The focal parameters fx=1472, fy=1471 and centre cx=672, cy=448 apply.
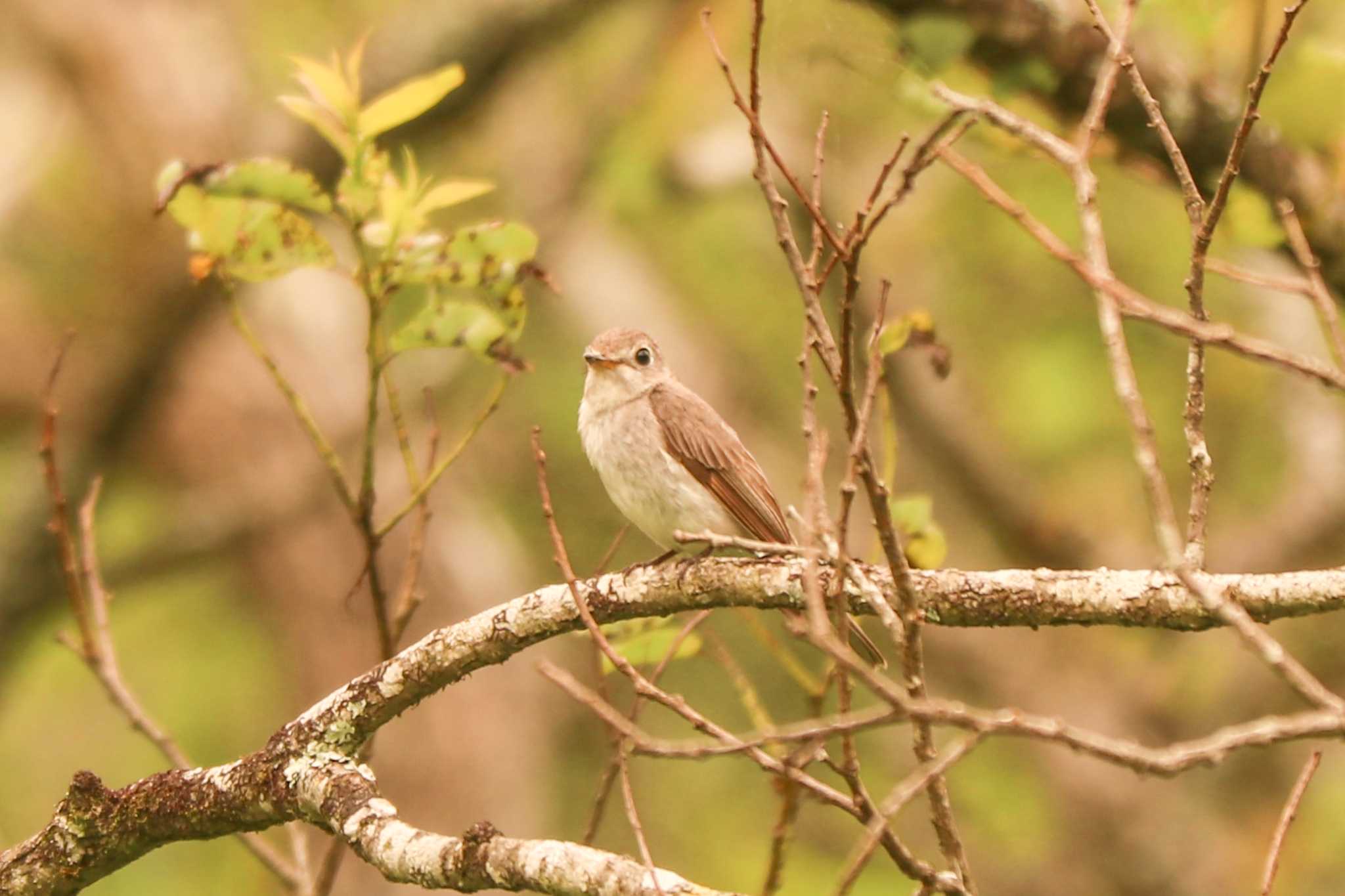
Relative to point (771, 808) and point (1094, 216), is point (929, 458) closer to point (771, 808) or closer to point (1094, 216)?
point (771, 808)

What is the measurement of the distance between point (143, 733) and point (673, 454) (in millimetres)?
2118

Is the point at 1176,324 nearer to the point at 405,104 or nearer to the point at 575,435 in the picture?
the point at 405,104

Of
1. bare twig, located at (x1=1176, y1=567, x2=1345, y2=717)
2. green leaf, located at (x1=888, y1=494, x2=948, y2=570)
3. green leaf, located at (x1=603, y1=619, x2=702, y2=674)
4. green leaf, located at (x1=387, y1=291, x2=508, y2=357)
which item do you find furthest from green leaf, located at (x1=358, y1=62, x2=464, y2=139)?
bare twig, located at (x1=1176, y1=567, x2=1345, y2=717)

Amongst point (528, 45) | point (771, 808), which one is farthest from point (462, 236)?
point (771, 808)

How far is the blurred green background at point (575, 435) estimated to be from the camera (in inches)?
308

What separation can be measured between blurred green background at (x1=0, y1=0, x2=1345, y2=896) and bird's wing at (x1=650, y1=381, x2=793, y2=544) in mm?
2066

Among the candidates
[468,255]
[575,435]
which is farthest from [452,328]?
[575,435]

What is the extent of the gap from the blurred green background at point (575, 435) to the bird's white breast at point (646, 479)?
2242 mm

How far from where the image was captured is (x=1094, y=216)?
2420mm

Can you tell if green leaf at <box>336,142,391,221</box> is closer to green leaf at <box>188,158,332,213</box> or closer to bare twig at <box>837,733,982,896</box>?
green leaf at <box>188,158,332,213</box>

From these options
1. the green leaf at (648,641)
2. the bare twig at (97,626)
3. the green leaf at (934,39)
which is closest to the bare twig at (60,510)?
the bare twig at (97,626)

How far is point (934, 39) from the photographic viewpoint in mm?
4934

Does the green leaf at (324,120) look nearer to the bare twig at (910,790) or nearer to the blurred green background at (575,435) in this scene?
the bare twig at (910,790)

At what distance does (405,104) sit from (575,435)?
6353 mm
